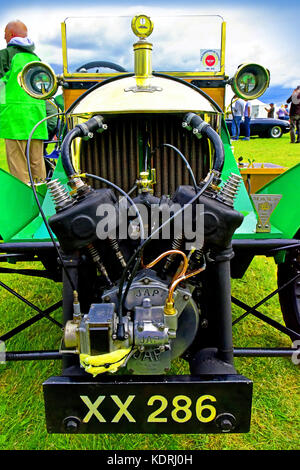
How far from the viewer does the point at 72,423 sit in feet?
4.63

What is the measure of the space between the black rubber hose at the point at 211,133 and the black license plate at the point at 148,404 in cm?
84

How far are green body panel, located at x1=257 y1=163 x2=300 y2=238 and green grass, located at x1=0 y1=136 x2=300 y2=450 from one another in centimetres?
93

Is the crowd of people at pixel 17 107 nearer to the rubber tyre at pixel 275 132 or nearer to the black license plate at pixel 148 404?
the black license plate at pixel 148 404

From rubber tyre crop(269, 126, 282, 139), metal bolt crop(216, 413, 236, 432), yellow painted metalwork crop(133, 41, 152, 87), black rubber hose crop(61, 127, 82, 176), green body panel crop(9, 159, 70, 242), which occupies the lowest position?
metal bolt crop(216, 413, 236, 432)

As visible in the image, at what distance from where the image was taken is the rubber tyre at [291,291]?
7.20ft

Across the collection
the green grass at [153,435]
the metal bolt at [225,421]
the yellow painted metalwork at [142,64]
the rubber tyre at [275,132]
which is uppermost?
the rubber tyre at [275,132]

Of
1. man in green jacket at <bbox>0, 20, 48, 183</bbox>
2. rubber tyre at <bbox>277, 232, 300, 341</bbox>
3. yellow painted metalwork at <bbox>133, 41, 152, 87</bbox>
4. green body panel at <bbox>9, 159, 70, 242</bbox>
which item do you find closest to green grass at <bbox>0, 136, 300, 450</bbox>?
rubber tyre at <bbox>277, 232, 300, 341</bbox>

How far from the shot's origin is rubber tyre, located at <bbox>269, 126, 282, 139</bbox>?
1755cm

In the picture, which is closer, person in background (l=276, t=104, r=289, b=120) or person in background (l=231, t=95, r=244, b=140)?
person in background (l=231, t=95, r=244, b=140)

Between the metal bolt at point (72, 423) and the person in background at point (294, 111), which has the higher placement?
the person in background at point (294, 111)

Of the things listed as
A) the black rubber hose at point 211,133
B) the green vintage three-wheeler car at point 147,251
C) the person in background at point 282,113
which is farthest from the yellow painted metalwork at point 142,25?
the person in background at point 282,113

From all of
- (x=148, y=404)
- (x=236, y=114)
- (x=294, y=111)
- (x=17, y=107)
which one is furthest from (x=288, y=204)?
(x=294, y=111)

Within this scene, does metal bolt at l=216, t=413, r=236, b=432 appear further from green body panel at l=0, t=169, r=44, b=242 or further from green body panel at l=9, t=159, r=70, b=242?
green body panel at l=0, t=169, r=44, b=242

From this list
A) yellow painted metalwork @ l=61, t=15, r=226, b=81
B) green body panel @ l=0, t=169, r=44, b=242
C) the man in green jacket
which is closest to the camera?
green body panel @ l=0, t=169, r=44, b=242
